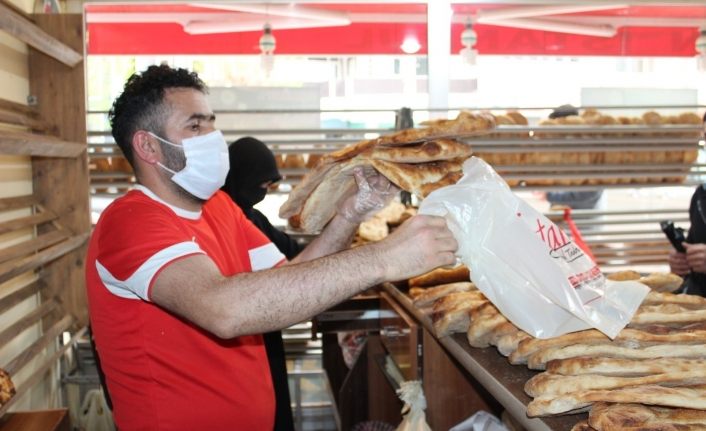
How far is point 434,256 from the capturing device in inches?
58.6

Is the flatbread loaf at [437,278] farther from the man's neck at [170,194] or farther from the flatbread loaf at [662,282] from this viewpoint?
the man's neck at [170,194]

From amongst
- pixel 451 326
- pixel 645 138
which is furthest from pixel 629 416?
pixel 645 138

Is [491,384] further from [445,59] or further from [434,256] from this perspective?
[445,59]

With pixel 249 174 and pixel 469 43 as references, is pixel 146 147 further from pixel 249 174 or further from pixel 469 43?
pixel 469 43

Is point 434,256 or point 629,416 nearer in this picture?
point 629,416

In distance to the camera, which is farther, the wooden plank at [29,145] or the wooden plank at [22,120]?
the wooden plank at [22,120]

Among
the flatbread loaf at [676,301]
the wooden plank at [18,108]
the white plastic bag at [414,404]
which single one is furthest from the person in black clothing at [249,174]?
the flatbread loaf at [676,301]

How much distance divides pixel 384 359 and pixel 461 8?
95.3 inches

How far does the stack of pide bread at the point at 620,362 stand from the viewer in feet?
3.93

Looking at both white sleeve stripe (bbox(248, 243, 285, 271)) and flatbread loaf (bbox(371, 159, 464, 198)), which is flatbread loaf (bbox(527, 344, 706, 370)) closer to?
flatbread loaf (bbox(371, 159, 464, 198))

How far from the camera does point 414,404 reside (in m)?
2.22

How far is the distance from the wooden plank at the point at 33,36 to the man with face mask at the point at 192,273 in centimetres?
44

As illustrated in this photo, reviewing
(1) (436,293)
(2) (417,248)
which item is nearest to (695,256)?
(1) (436,293)

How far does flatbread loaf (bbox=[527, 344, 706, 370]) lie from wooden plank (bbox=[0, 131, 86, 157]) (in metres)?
1.60
